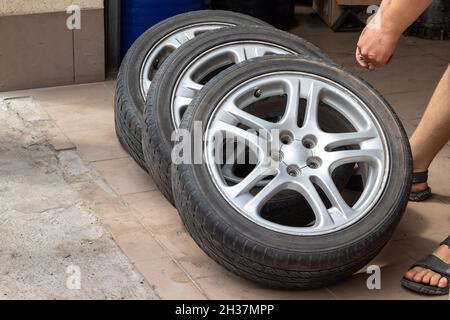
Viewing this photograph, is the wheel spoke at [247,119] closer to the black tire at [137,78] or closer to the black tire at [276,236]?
the black tire at [276,236]

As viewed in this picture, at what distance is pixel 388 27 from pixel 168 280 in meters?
1.30

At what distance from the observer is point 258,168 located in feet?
12.2

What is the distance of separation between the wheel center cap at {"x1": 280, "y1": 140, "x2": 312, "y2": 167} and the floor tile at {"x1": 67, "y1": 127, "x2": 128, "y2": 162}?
121 centimetres

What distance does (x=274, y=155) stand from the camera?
378 centimetres

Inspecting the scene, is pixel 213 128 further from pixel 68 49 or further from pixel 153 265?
pixel 68 49

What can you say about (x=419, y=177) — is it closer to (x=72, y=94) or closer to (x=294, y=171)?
(x=294, y=171)

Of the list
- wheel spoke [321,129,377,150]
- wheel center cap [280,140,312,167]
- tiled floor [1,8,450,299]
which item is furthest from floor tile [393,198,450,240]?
wheel center cap [280,140,312,167]

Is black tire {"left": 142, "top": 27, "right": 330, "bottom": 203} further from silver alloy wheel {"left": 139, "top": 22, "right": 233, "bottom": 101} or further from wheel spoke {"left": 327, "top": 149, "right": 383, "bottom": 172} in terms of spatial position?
wheel spoke {"left": 327, "top": 149, "right": 383, "bottom": 172}

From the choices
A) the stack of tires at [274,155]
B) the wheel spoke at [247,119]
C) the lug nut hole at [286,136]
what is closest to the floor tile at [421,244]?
the stack of tires at [274,155]

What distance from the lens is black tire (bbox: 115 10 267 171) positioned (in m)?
4.46

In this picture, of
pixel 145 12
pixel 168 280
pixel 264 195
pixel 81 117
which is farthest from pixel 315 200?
pixel 145 12

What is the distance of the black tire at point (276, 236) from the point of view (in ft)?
11.3
